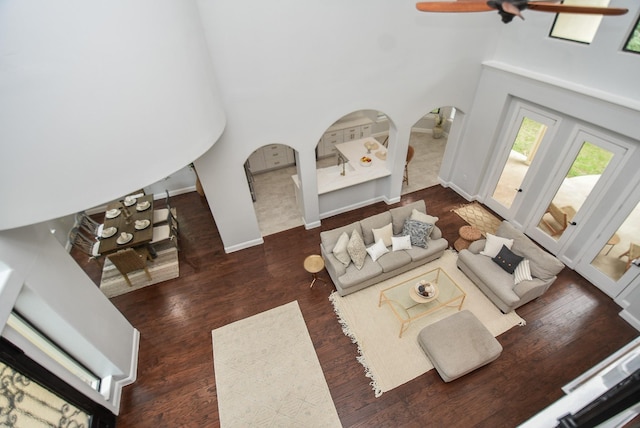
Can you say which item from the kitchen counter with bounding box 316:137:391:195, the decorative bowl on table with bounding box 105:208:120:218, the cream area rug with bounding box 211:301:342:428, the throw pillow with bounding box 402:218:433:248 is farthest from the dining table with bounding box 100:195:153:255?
the throw pillow with bounding box 402:218:433:248

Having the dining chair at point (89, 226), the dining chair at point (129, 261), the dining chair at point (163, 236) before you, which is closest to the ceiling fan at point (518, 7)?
the dining chair at point (129, 261)

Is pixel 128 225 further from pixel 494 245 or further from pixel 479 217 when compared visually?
pixel 479 217

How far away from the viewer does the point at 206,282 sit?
6023 mm

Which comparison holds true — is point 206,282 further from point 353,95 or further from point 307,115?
point 353,95

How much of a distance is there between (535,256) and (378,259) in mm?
2792

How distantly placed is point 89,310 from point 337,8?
5848mm

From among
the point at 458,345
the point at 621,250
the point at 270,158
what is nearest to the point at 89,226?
the point at 270,158

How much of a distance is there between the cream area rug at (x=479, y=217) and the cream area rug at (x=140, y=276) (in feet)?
22.7

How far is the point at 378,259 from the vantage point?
18.7ft

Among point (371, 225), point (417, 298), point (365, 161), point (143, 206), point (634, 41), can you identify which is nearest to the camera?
point (634, 41)

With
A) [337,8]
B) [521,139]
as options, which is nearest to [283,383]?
[337,8]

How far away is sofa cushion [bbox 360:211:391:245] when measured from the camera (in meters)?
6.03

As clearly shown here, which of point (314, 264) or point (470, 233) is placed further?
point (470, 233)

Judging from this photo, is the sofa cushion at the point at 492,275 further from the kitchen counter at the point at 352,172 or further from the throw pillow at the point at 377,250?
the kitchen counter at the point at 352,172
